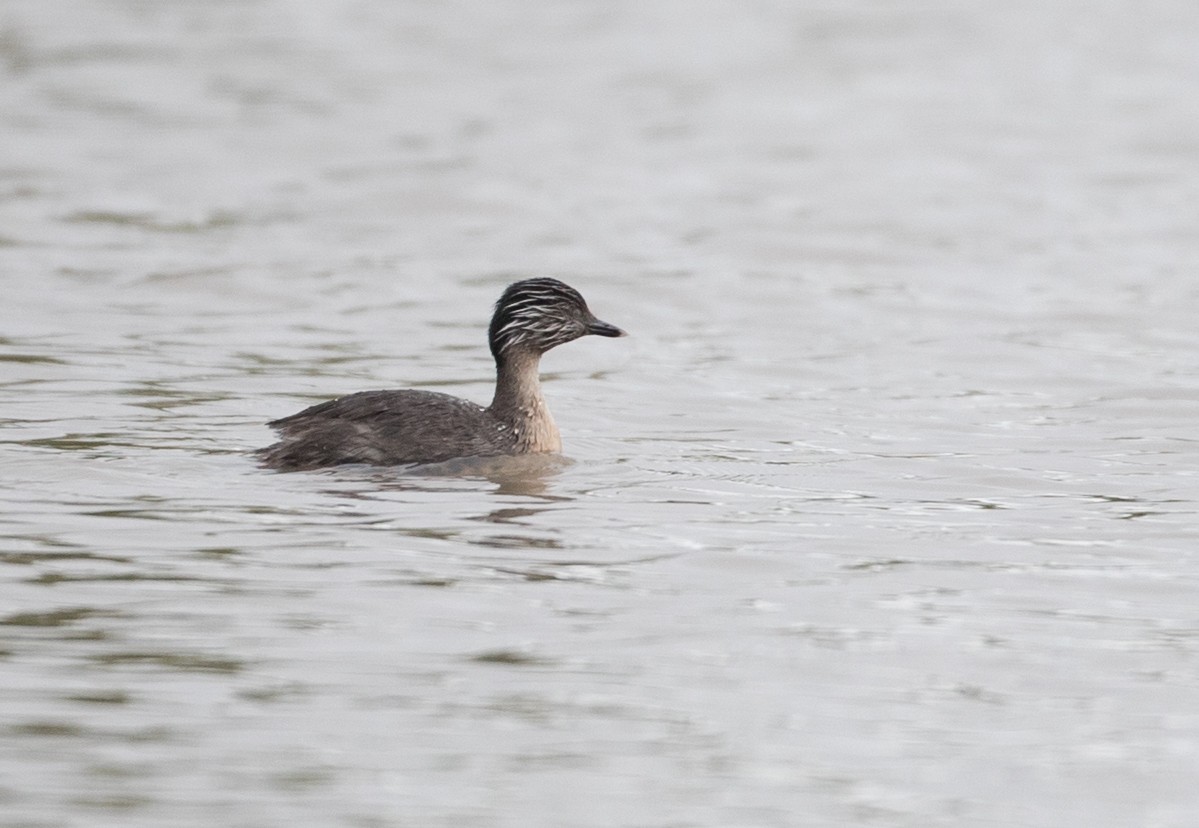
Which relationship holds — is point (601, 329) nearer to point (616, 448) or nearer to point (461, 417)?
point (616, 448)

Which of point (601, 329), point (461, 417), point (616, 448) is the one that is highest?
point (601, 329)

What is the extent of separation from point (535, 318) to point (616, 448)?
3.11 ft

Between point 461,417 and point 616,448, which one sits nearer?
point 461,417

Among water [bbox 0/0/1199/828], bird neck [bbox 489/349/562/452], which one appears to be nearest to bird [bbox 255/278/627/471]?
Answer: bird neck [bbox 489/349/562/452]

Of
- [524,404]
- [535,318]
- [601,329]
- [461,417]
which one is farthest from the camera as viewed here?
[601,329]

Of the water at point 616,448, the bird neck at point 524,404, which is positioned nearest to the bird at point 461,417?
the bird neck at point 524,404

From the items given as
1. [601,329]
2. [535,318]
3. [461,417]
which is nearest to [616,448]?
[601,329]

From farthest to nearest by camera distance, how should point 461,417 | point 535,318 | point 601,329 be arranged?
point 601,329 < point 535,318 < point 461,417

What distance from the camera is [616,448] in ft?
43.9

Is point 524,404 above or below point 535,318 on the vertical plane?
below

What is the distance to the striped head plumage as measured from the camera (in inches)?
515

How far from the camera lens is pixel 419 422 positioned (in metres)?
12.3

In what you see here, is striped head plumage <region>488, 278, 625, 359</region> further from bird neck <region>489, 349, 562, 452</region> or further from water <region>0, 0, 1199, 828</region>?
water <region>0, 0, 1199, 828</region>

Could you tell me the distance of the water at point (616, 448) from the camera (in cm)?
748
